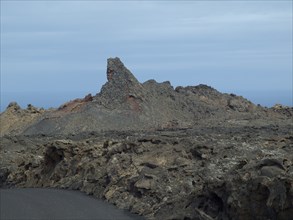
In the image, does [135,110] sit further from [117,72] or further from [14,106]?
[14,106]

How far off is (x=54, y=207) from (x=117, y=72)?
88.2 ft

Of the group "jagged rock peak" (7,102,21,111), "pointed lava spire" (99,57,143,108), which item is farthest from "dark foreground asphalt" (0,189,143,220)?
"jagged rock peak" (7,102,21,111)

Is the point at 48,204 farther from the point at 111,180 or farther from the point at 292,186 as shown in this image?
the point at 292,186

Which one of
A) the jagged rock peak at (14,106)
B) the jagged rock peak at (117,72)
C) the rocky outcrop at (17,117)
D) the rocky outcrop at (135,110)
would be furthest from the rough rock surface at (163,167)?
the jagged rock peak at (14,106)

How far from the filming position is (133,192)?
49.3ft

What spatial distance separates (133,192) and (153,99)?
25173 mm

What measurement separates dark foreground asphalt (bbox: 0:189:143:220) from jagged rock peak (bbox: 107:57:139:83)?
2388cm

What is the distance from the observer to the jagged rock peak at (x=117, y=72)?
1558 inches

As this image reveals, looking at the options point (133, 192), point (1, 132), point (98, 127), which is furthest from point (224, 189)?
point (1, 132)

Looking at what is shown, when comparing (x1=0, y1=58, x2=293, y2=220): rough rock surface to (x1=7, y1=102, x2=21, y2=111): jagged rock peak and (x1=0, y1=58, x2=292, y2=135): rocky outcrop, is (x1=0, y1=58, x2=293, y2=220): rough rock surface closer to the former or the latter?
(x1=0, y1=58, x2=292, y2=135): rocky outcrop

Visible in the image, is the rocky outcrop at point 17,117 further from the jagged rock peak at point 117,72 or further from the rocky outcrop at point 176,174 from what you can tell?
the rocky outcrop at point 176,174

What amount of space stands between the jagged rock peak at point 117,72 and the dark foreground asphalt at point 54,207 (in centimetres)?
2388

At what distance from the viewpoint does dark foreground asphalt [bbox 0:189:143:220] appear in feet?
40.5

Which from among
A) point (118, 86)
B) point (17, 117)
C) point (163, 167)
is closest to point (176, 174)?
point (163, 167)
